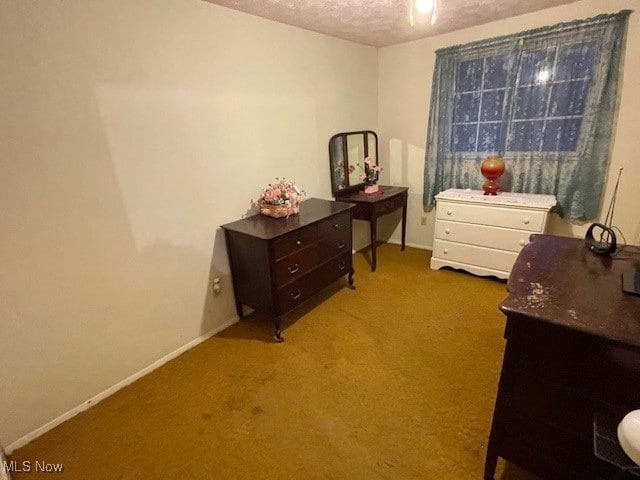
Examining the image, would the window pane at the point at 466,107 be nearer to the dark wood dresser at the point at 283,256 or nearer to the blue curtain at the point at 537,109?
the blue curtain at the point at 537,109

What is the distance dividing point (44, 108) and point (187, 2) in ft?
3.33

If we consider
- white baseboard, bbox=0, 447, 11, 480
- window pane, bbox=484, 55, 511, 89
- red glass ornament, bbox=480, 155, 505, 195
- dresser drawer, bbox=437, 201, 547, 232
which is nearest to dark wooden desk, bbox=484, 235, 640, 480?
dresser drawer, bbox=437, 201, 547, 232

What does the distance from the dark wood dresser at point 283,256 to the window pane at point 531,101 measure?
1.76 meters

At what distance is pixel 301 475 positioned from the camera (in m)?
1.36

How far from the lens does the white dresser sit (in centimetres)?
260

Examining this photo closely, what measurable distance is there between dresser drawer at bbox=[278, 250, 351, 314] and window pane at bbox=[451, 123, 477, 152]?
1.62m

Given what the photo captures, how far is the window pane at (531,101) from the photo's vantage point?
A: 2.63m

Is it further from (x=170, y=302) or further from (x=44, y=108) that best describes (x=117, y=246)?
(x=44, y=108)

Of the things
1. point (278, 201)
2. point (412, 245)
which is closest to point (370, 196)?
point (412, 245)

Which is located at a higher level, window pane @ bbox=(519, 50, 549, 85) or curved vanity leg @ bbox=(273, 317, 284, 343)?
window pane @ bbox=(519, 50, 549, 85)

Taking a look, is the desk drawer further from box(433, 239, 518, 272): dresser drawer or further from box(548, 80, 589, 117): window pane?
box(548, 80, 589, 117): window pane

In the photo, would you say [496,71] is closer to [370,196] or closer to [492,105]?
[492,105]

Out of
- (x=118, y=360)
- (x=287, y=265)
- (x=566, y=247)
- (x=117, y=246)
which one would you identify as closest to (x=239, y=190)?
(x=287, y=265)

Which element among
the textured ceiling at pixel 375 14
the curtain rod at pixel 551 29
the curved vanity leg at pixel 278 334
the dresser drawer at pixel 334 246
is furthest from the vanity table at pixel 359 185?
the curved vanity leg at pixel 278 334
